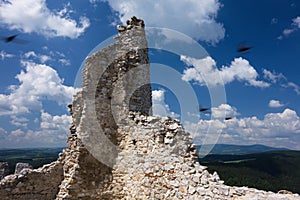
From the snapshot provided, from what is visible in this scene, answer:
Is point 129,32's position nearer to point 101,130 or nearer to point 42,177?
point 101,130

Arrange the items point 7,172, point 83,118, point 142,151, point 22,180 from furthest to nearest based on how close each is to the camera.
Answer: point 7,172, point 22,180, point 83,118, point 142,151

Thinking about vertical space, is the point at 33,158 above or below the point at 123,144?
below

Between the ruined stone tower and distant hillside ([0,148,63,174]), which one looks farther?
distant hillside ([0,148,63,174])

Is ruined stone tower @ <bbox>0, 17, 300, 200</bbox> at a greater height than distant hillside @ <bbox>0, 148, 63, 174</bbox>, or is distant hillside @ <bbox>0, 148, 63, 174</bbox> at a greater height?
ruined stone tower @ <bbox>0, 17, 300, 200</bbox>

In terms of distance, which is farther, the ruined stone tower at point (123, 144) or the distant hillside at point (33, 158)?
the distant hillside at point (33, 158)

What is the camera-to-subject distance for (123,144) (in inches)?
396

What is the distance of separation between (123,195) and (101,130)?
250 centimetres

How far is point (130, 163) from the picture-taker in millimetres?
9391

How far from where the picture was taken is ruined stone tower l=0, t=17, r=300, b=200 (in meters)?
8.18

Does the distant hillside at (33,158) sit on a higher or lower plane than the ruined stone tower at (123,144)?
lower

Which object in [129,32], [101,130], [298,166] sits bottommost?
[298,166]

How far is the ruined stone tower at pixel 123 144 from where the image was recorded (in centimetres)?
818

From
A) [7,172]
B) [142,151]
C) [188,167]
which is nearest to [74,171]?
[142,151]

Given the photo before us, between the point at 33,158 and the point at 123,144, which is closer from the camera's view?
the point at 123,144
